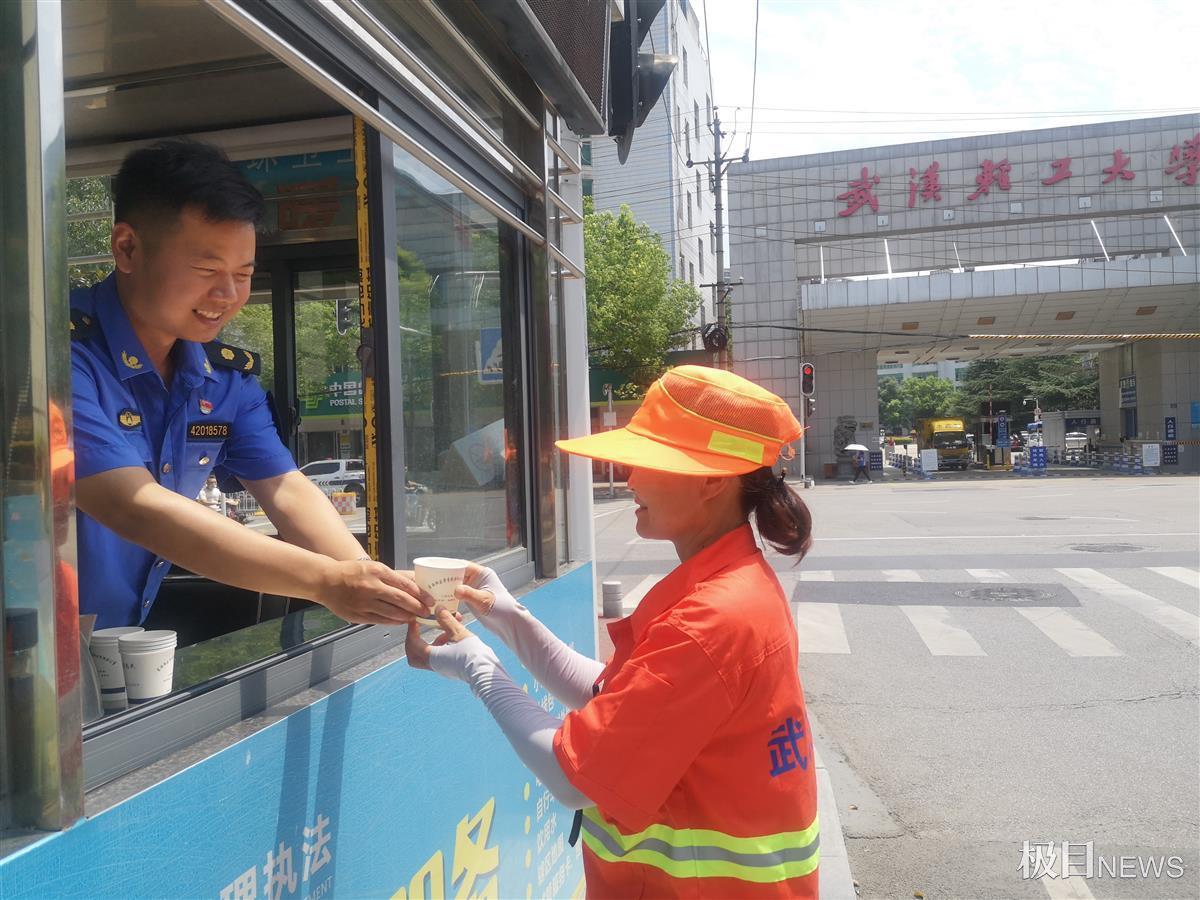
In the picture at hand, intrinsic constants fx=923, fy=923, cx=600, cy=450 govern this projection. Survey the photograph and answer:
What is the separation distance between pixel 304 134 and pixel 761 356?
2897 cm

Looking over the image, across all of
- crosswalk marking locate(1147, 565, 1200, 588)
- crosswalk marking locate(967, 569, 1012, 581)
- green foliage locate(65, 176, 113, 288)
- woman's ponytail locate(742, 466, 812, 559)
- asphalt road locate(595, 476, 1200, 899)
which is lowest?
asphalt road locate(595, 476, 1200, 899)

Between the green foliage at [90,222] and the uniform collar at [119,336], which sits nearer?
the uniform collar at [119,336]

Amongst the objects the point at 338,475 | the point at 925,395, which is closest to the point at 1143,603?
the point at 338,475

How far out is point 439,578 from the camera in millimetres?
1827

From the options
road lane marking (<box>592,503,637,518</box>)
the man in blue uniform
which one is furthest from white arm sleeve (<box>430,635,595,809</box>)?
road lane marking (<box>592,503,637,518</box>)

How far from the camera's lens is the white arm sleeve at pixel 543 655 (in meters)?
2.05

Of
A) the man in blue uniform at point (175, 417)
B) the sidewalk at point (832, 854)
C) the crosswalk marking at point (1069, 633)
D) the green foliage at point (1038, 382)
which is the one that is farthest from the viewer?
the green foliage at point (1038, 382)

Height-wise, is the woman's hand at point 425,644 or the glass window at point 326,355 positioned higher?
the glass window at point 326,355

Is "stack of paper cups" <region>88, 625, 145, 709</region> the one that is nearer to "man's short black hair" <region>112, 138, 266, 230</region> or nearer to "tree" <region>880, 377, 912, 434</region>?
"man's short black hair" <region>112, 138, 266, 230</region>

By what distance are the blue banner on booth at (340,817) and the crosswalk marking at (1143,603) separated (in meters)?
7.27

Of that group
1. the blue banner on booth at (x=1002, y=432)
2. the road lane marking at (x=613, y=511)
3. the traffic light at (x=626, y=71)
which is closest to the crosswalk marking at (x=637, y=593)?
the traffic light at (x=626, y=71)

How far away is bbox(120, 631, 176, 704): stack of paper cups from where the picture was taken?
1.51m

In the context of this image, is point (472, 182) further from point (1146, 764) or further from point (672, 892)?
point (1146, 764)

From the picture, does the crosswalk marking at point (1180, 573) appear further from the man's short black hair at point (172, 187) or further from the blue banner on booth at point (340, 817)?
the man's short black hair at point (172, 187)
